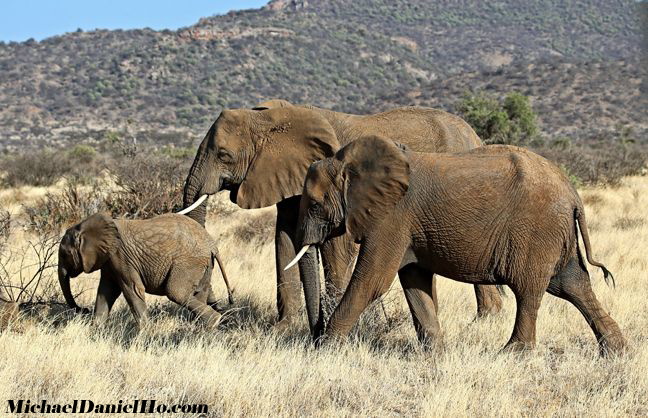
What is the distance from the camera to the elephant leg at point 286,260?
752 cm

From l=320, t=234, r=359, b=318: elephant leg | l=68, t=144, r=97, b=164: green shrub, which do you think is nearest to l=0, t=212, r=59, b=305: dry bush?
l=320, t=234, r=359, b=318: elephant leg

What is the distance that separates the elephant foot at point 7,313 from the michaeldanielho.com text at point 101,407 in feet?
6.76

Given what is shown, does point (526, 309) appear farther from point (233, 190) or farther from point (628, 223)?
point (628, 223)

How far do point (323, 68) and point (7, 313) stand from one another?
70.3 meters

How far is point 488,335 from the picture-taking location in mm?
7254

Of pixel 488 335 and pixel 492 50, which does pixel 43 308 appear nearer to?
pixel 488 335

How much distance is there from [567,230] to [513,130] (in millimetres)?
24561

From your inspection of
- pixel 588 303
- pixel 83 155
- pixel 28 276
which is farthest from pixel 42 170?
pixel 588 303

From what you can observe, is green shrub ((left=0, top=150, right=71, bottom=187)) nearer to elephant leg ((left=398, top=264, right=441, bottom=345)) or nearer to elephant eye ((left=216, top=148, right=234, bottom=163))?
elephant eye ((left=216, top=148, right=234, bottom=163))

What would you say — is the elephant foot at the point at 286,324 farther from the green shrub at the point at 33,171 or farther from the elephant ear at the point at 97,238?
the green shrub at the point at 33,171

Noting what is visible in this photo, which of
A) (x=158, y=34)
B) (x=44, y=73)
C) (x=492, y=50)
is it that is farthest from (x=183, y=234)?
(x=492, y=50)

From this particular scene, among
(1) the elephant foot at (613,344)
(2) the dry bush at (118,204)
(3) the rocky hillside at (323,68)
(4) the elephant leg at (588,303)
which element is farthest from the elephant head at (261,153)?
(3) the rocky hillside at (323,68)

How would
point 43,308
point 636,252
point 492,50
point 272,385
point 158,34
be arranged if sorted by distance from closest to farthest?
point 272,385 → point 43,308 → point 636,252 → point 158,34 → point 492,50

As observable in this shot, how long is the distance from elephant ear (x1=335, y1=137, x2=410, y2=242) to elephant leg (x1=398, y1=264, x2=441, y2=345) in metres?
0.64
